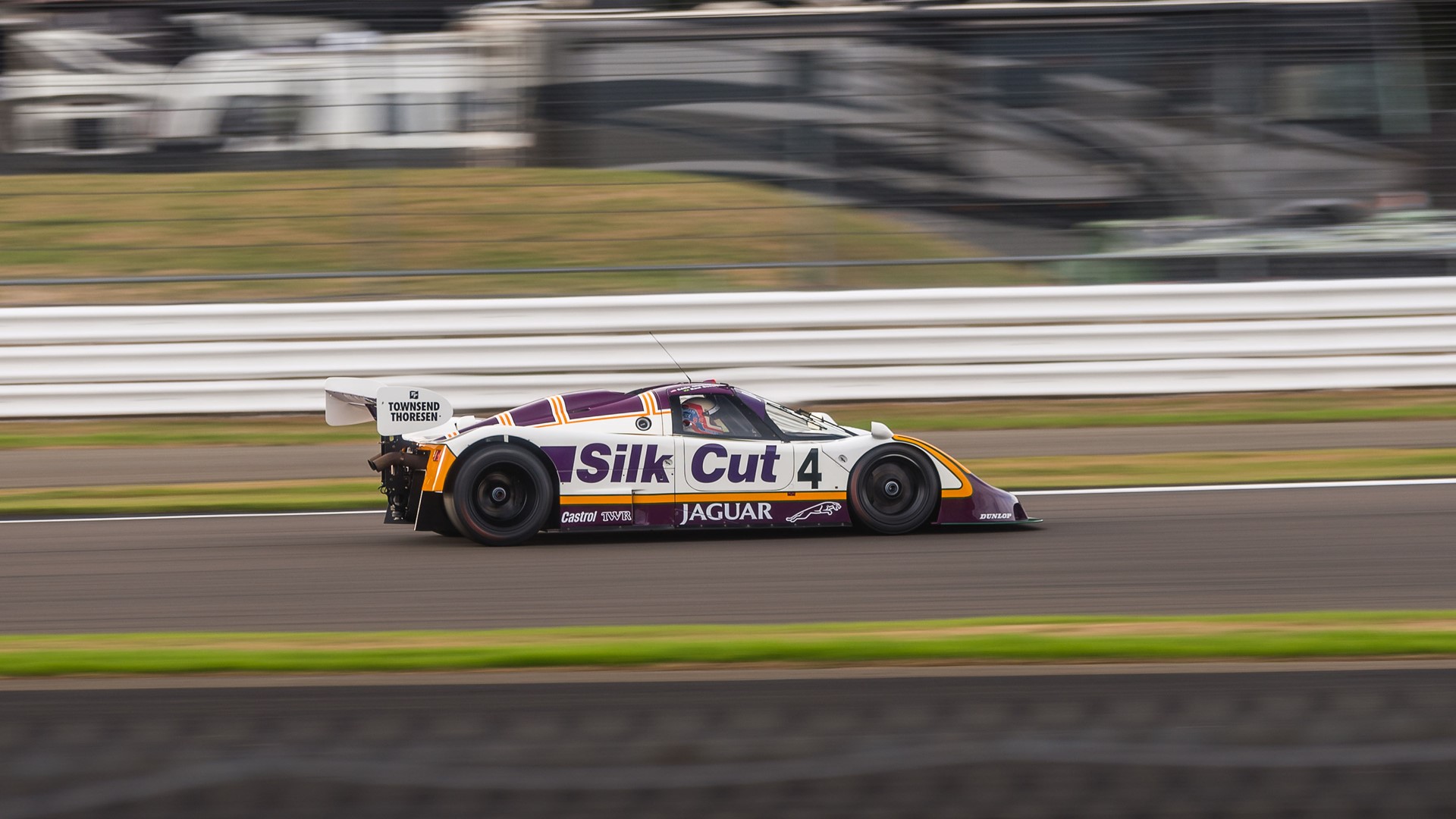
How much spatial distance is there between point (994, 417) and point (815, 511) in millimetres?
4604

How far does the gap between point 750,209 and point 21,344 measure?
19.3 ft

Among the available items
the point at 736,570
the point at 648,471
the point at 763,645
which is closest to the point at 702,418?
the point at 648,471

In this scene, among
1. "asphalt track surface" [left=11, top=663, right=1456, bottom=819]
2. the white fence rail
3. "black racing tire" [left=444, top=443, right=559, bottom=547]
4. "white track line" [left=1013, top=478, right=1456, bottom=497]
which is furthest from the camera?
the white fence rail

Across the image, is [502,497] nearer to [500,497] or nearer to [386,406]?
[500,497]

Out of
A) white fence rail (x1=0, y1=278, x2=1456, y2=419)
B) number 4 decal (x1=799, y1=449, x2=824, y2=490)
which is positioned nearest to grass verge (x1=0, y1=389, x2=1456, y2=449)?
white fence rail (x1=0, y1=278, x2=1456, y2=419)

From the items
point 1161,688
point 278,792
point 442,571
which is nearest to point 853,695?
point 1161,688

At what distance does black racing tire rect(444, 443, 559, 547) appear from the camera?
7.98 meters

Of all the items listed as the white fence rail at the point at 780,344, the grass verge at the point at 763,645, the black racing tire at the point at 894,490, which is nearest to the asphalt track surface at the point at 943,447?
the white fence rail at the point at 780,344

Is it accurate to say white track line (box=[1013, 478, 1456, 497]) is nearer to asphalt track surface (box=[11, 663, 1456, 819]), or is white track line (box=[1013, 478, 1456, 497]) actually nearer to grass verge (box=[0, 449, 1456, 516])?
grass verge (box=[0, 449, 1456, 516])

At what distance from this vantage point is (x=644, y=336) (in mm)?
12578

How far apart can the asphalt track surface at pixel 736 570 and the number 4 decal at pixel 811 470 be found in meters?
0.31

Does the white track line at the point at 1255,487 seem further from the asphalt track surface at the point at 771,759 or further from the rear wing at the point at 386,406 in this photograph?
the asphalt track surface at the point at 771,759

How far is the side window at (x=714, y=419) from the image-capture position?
8.15 meters

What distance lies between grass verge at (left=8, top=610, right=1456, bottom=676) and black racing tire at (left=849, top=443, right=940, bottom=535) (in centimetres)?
222
